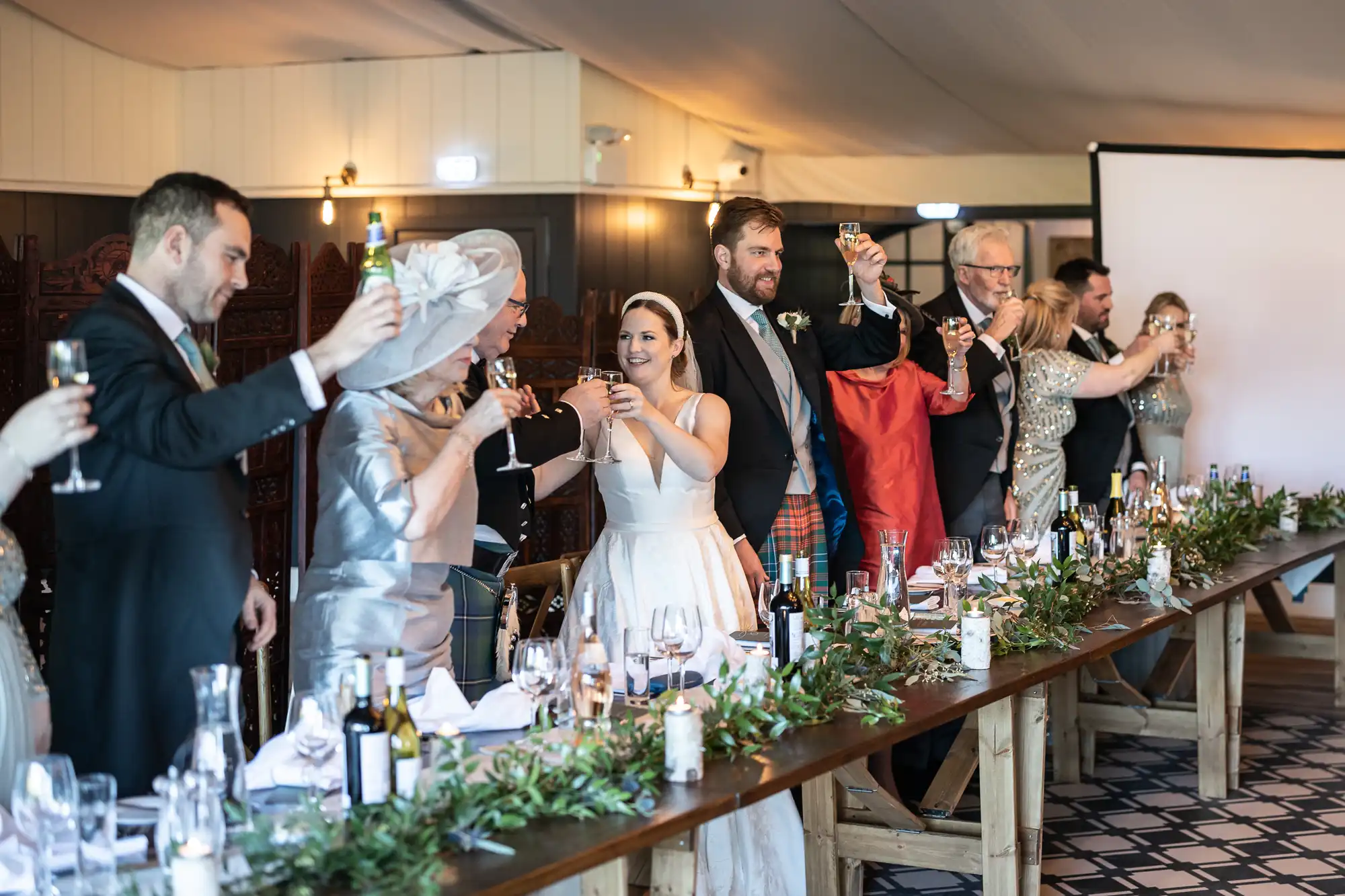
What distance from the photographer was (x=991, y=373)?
508 cm

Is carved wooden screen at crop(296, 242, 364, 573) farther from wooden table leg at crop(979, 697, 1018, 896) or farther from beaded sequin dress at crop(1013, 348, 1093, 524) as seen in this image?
beaded sequin dress at crop(1013, 348, 1093, 524)

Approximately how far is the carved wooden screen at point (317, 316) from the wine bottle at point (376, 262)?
2119 mm

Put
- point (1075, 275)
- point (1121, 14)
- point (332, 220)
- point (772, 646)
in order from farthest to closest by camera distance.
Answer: point (332, 220) < point (1075, 275) < point (1121, 14) < point (772, 646)

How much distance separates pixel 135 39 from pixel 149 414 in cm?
736

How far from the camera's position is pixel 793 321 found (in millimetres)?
4445

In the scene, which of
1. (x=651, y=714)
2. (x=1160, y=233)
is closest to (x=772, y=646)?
(x=651, y=714)

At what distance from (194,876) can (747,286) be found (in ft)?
9.43

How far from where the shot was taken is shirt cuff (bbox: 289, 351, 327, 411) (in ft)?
8.02

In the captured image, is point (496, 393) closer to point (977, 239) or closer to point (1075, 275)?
point (977, 239)

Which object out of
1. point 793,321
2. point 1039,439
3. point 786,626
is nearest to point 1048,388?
point 1039,439

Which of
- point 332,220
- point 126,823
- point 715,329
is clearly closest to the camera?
point 126,823

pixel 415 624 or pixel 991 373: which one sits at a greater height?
pixel 991 373

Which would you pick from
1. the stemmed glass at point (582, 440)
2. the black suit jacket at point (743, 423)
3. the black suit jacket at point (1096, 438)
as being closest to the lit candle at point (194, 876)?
the stemmed glass at point (582, 440)

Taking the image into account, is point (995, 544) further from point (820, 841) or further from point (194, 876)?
point (194, 876)
